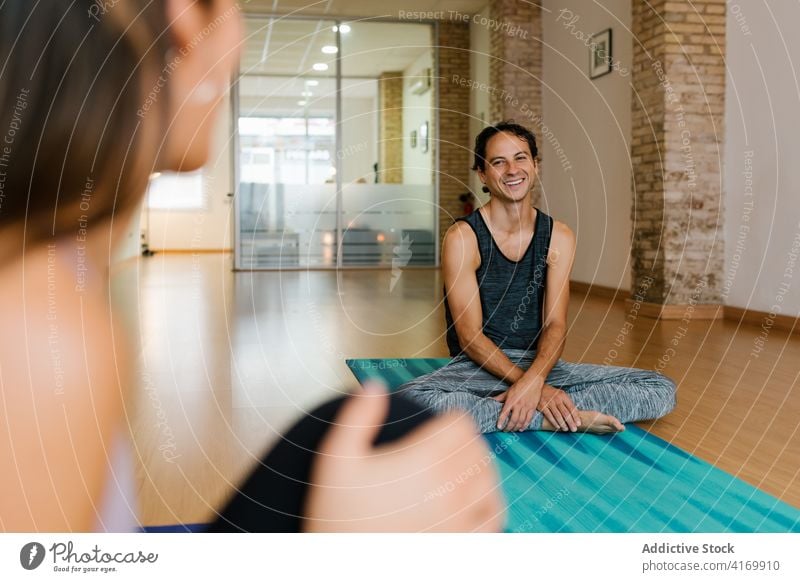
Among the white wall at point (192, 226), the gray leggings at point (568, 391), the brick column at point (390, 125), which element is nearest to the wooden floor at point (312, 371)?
the gray leggings at point (568, 391)

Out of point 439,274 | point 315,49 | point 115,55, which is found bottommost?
point 439,274

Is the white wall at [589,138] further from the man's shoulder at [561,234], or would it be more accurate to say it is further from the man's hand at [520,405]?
the man's hand at [520,405]

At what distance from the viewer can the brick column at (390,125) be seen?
9.63m

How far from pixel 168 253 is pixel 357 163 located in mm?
5529

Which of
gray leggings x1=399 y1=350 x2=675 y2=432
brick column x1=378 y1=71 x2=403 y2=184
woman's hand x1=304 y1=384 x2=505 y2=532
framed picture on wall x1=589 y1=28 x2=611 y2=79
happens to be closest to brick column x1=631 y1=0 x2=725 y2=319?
framed picture on wall x1=589 y1=28 x2=611 y2=79

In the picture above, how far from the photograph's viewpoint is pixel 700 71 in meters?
4.93

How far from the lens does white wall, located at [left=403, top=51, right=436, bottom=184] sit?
376 inches

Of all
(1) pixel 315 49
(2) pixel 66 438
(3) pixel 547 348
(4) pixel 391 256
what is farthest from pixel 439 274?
(2) pixel 66 438

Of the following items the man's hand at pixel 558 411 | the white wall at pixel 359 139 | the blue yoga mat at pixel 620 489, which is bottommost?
the blue yoga mat at pixel 620 489

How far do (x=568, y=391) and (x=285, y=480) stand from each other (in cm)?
172

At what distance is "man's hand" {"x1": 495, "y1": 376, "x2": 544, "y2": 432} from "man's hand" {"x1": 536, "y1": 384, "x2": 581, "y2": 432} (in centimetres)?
3

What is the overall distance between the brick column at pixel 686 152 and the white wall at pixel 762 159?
0.25ft

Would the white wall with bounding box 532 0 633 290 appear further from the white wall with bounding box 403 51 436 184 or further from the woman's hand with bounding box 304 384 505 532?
the woman's hand with bounding box 304 384 505 532

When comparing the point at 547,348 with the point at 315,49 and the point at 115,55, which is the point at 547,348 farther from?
→ the point at 315,49
